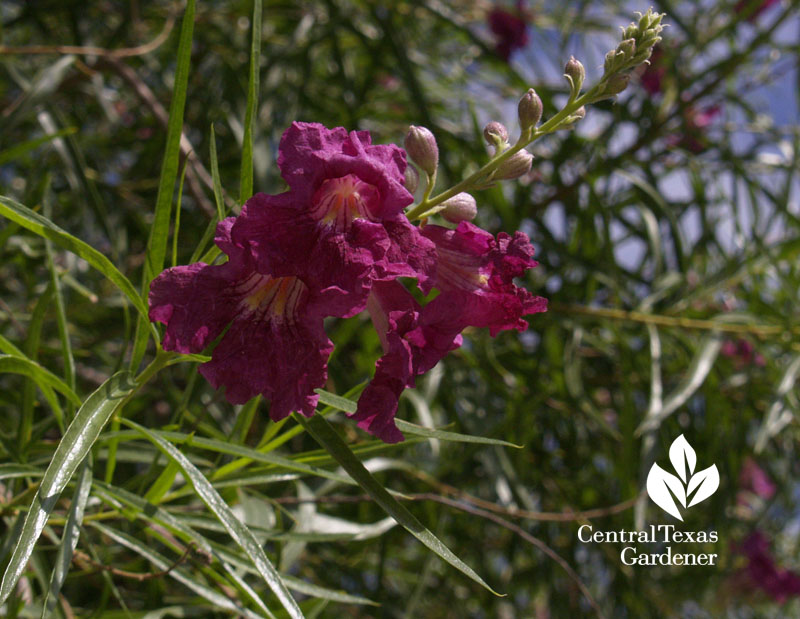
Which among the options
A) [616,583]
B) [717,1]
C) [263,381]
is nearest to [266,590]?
[263,381]

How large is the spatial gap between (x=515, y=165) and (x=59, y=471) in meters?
0.44

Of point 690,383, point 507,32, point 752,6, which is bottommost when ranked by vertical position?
point 690,383

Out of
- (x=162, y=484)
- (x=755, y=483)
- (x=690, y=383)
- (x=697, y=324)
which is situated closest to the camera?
(x=162, y=484)

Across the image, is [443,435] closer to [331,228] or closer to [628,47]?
[331,228]

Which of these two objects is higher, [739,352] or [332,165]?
[739,352]

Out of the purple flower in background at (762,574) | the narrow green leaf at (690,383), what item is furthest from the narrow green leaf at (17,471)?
the purple flower in background at (762,574)

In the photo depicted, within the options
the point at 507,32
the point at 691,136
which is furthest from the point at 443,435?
the point at 507,32

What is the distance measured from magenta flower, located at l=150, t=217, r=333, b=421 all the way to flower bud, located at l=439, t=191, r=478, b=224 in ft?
0.51

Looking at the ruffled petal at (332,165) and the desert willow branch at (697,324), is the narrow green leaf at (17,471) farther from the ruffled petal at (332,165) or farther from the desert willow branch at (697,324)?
the desert willow branch at (697,324)

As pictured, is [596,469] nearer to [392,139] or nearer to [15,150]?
[392,139]

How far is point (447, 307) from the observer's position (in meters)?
0.65

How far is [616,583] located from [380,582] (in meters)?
0.71

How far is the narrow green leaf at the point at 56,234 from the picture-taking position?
0.57 m

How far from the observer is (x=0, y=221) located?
1.21 m
